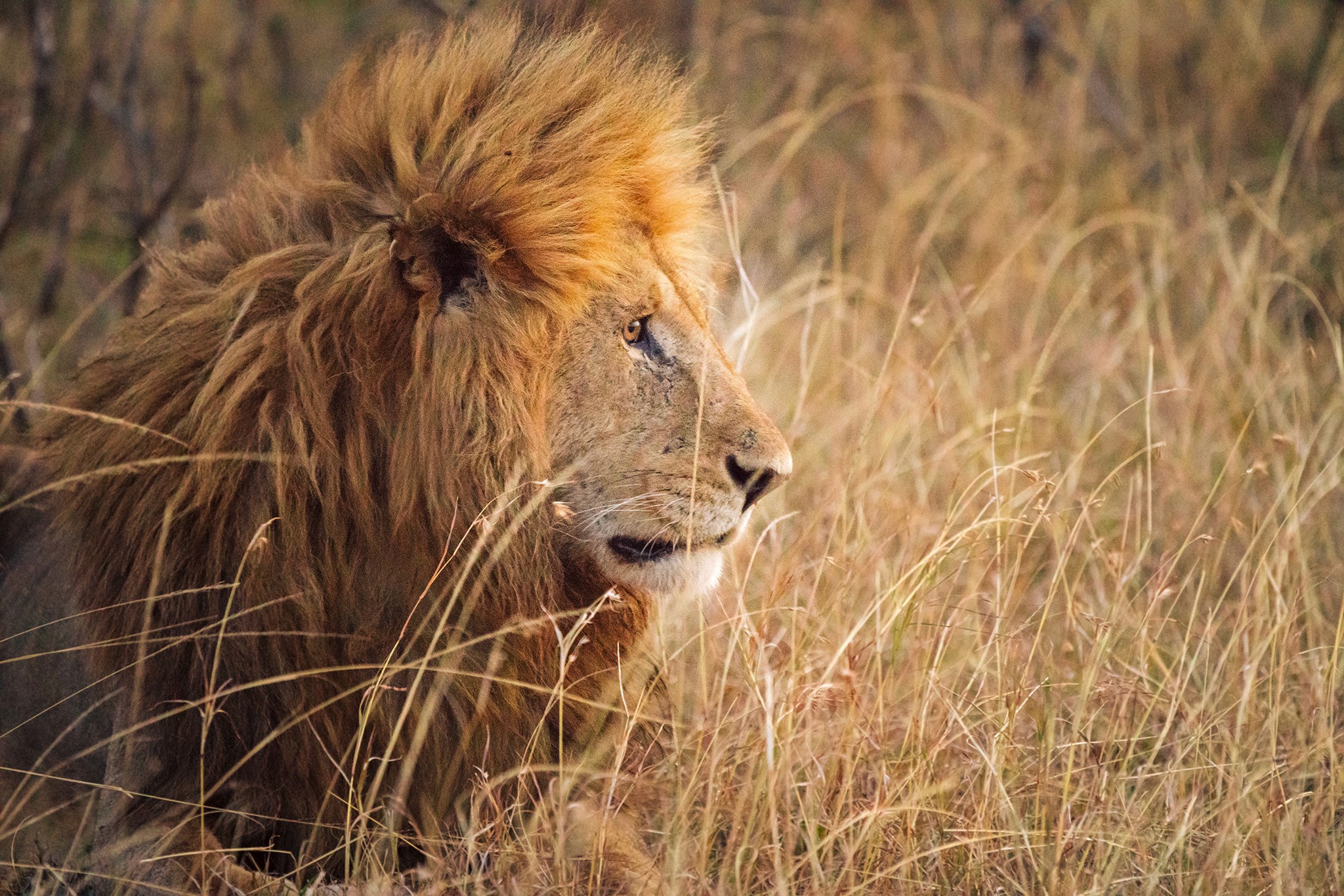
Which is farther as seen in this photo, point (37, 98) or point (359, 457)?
point (37, 98)

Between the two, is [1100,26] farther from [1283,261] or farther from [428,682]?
[428,682]

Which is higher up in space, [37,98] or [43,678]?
[37,98]

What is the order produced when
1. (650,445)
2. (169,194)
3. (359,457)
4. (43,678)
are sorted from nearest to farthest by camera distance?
(359,457) → (650,445) → (43,678) → (169,194)

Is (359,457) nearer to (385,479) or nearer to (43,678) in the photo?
(385,479)

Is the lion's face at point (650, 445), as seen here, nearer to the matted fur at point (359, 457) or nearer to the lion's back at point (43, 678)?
the matted fur at point (359, 457)

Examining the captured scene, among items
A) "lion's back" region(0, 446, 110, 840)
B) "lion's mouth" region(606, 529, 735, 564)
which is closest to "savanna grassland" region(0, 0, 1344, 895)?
"lion's back" region(0, 446, 110, 840)

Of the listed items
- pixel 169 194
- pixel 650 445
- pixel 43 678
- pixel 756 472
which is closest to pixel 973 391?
pixel 756 472

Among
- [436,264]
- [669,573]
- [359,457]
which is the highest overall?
[436,264]

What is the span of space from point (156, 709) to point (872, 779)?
1.38 metres

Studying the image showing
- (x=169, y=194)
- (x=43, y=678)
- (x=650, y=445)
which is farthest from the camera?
(x=169, y=194)

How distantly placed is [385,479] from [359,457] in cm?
6

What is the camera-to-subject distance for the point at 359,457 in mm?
2070

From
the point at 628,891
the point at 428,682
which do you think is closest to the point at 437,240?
the point at 428,682

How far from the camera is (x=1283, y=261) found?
16.5ft
